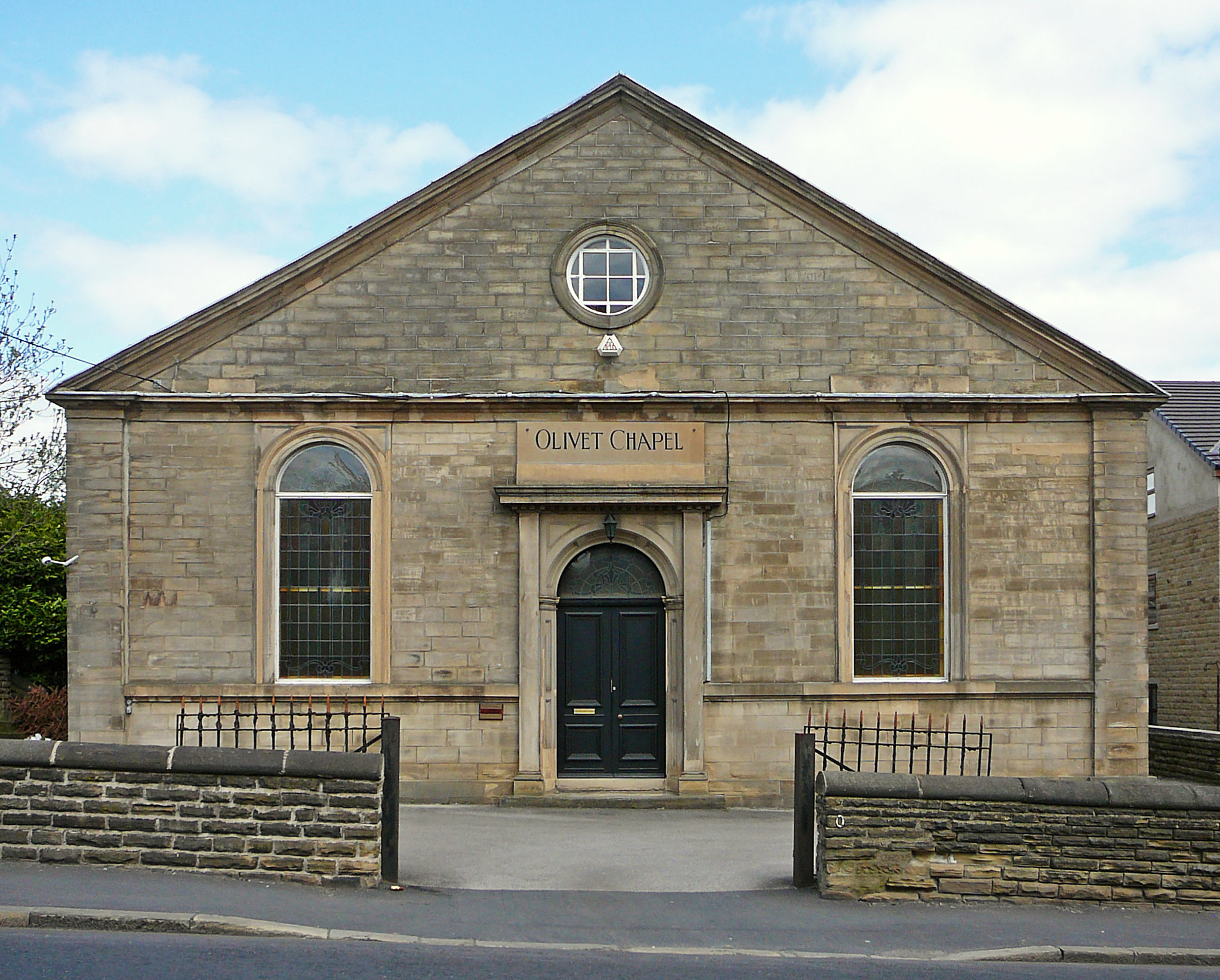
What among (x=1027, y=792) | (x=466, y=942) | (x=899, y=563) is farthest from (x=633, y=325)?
(x=466, y=942)

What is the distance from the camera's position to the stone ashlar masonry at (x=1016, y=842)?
9.58 meters

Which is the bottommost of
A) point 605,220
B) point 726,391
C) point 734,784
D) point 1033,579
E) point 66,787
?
point 734,784

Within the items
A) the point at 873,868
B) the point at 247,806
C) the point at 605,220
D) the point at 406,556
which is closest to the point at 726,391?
the point at 605,220

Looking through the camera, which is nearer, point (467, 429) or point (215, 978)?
point (215, 978)

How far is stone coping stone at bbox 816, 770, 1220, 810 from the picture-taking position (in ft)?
31.5

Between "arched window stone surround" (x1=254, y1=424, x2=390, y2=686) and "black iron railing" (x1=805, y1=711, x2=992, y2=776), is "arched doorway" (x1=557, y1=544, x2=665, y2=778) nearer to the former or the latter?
"black iron railing" (x1=805, y1=711, x2=992, y2=776)

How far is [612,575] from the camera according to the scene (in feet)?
48.6

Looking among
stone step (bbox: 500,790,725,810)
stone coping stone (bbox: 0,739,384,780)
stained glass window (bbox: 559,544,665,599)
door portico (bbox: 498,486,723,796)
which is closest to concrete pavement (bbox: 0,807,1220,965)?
stone coping stone (bbox: 0,739,384,780)

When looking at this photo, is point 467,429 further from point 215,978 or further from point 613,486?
point 215,978

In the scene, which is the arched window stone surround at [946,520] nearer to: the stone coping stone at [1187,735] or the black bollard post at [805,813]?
the black bollard post at [805,813]

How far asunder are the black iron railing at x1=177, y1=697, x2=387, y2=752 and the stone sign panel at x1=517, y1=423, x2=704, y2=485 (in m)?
3.39

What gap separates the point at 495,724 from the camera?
14.3 meters

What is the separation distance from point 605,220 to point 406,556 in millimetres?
4829

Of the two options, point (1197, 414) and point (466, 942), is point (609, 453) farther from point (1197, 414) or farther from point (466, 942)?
point (1197, 414)
